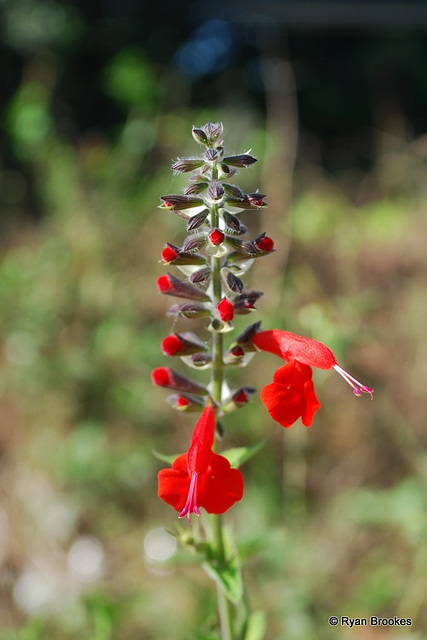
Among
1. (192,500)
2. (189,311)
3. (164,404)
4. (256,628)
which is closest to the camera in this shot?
(192,500)

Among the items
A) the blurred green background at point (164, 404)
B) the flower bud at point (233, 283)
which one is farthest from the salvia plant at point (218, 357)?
the blurred green background at point (164, 404)

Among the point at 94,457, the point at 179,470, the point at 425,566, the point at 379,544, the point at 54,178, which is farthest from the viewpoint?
the point at 54,178

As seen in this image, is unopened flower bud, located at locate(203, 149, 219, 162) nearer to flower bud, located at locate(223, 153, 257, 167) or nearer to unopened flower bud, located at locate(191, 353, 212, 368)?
flower bud, located at locate(223, 153, 257, 167)

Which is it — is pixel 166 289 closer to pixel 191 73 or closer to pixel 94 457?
pixel 94 457

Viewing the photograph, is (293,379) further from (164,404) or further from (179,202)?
(164,404)

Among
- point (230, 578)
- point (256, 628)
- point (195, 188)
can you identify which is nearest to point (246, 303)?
point (195, 188)

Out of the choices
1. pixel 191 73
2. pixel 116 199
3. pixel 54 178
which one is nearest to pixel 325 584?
pixel 116 199
